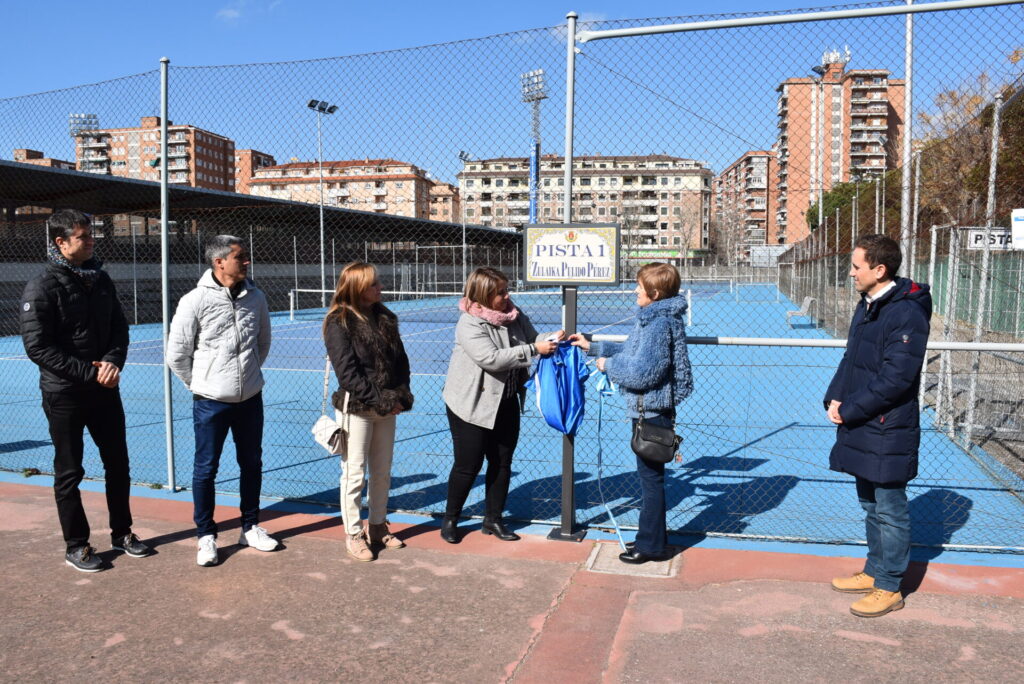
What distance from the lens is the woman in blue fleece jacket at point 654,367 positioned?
430 centimetres

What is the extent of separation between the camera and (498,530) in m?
5.04

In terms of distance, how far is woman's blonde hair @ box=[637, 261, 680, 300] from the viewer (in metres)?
4.35

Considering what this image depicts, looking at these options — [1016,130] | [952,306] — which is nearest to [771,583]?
[952,306]

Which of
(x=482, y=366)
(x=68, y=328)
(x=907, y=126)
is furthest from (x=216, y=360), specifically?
(x=907, y=126)

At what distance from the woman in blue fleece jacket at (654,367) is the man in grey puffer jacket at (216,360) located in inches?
78.6

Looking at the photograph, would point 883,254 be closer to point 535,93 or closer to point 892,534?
point 892,534

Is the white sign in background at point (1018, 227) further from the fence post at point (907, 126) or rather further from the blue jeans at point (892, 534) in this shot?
the blue jeans at point (892, 534)

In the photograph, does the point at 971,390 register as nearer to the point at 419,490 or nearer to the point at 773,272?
Result: the point at 419,490

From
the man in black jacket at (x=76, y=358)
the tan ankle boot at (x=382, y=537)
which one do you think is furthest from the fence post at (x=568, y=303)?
the man in black jacket at (x=76, y=358)

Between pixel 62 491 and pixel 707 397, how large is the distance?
8744 millimetres

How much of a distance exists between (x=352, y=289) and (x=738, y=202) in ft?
187

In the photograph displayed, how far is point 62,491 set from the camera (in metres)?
4.55

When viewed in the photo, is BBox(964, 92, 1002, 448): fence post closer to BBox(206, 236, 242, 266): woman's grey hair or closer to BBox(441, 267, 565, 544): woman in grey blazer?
BBox(441, 267, 565, 544): woman in grey blazer

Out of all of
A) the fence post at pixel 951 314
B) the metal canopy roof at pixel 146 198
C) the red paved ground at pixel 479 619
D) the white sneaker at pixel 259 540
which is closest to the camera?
the red paved ground at pixel 479 619
